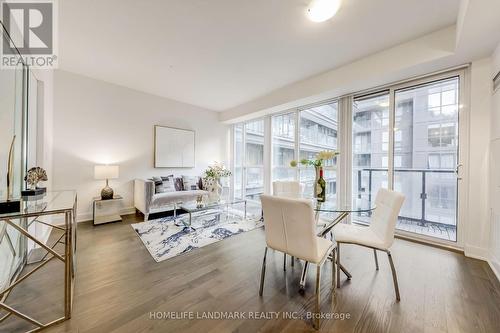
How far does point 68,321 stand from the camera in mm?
1374

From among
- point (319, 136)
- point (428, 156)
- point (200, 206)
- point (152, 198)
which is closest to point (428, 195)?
point (428, 156)

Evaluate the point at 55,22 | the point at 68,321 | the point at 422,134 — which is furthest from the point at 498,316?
the point at 55,22

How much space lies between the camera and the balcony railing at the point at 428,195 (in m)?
2.70

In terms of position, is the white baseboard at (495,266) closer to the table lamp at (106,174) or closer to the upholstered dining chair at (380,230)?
the upholstered dining chair at (380,230)

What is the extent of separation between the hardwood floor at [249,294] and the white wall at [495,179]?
0.19 meters

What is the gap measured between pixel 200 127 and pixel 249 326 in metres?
4.80

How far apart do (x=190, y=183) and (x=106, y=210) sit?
67.4 inches

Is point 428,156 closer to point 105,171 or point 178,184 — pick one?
point 178,184

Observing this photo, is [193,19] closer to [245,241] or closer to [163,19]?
[163,19]

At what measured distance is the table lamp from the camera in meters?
3.53

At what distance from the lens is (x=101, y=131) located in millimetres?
3852

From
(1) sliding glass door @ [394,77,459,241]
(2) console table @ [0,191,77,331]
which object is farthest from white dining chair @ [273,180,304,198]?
A: (2) console table @ [0,191,77,331]

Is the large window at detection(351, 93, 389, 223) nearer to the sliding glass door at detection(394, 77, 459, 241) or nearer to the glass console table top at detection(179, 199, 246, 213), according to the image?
the sliding glass door at detection(394, 77, 459, 241)

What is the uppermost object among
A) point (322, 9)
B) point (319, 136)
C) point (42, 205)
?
point (322, 9)
